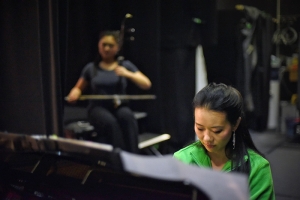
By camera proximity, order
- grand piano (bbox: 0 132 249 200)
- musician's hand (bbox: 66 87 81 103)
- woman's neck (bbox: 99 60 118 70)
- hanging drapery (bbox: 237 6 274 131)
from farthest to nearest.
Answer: hanging drapery (bbox: 237 6 274 131), woman's neck (bbox: 99 60 118 70), musician's hand (bbox: 66 87 81 103), grand piano (bbox: 0 132 249 200)

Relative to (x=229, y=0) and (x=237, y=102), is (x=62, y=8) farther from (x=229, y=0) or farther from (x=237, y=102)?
(x=229, y=0)

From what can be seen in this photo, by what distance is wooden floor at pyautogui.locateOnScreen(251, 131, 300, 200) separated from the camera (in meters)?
2.78

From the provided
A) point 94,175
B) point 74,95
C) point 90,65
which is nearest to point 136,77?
point 90,65

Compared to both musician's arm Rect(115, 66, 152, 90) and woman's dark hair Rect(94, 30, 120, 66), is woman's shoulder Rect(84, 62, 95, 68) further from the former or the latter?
musician's arm Rect(115, 66, 152, 90)

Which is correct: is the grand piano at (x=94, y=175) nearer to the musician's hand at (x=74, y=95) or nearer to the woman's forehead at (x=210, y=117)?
the woman's forehead at (x=210, y=117)

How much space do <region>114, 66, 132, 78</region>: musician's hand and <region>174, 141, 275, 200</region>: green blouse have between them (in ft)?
5.10

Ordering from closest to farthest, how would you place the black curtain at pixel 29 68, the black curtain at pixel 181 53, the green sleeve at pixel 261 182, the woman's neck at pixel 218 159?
the green sleeve at pixel 261 182, the woman's neck at pixel 218 159, the black curtain at pixel 29 68, the black curtain at pixel 181 53

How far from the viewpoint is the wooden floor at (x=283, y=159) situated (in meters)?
2.78

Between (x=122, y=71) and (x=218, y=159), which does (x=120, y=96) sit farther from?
(x=218, y=159)

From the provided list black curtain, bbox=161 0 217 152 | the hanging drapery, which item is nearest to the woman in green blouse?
black curtain, bbox=161 0 217 152

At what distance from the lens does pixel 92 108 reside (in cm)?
272

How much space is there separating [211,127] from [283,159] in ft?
8.57

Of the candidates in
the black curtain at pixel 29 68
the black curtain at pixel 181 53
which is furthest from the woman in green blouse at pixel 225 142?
the black curtain at pixel 181 53

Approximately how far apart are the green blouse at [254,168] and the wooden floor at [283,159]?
162cm
